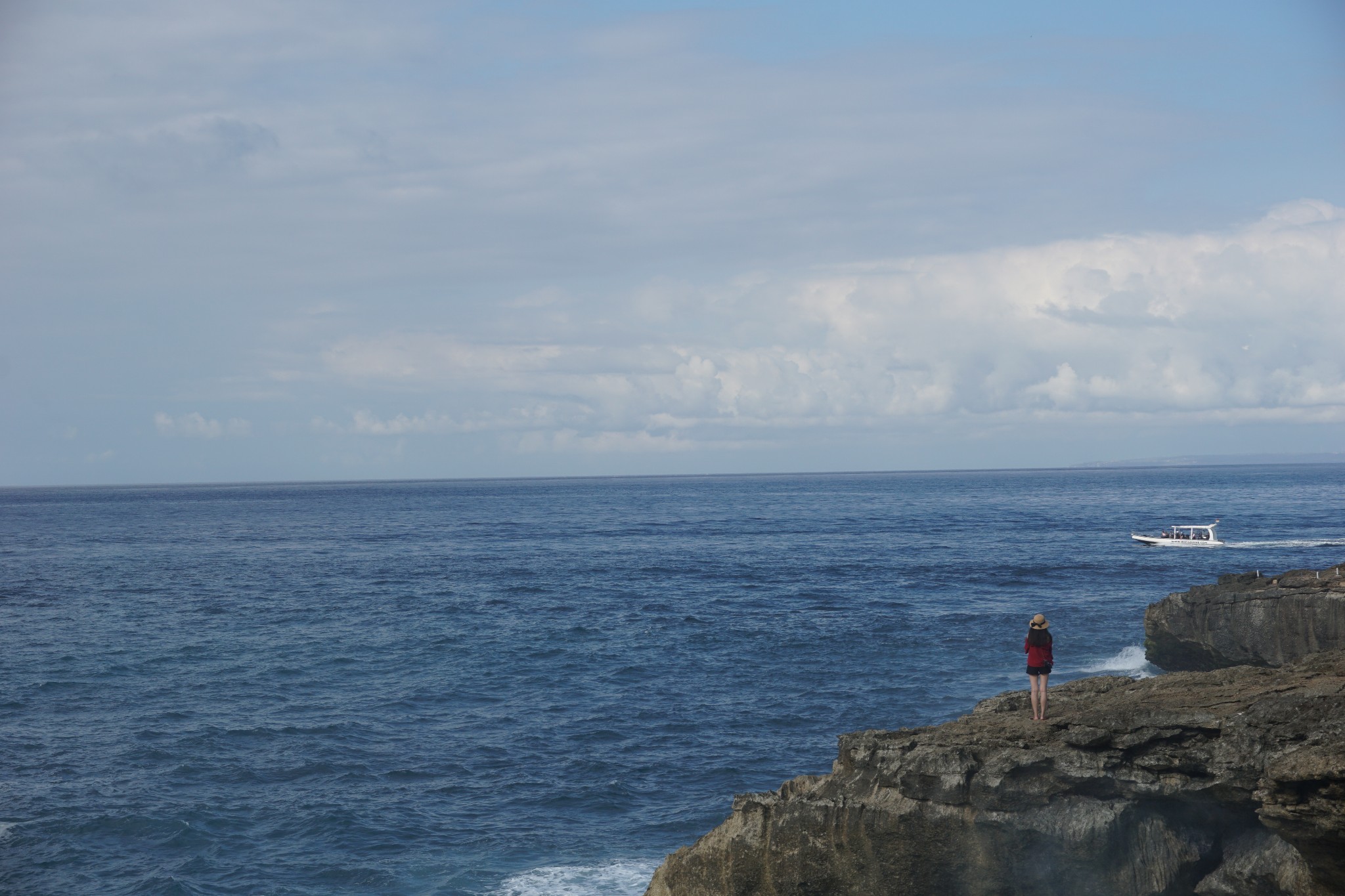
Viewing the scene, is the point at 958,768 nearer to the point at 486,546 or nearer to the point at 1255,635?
the point at 1255,635

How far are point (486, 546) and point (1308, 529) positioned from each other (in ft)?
279

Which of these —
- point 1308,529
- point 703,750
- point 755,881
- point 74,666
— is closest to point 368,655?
point 74,666

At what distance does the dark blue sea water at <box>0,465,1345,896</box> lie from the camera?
26203 mm

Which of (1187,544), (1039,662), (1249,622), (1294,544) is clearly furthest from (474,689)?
(1294,544)

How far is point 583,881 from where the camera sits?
2400 cm

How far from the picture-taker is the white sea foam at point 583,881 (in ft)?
76.9

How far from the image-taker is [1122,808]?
53.5 feet

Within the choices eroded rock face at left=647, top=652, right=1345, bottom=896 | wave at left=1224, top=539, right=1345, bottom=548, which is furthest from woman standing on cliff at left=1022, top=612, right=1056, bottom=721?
wave at left=1224, top=539, right=1345, bottom=548

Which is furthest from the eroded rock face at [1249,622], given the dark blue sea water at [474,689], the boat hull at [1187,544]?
the boat hull at [1187,544]

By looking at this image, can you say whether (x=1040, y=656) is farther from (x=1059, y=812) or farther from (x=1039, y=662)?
(x=1059, y=812)

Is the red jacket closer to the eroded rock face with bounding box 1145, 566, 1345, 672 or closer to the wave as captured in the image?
the eroded rock face with bounding box 1145, 566, 1345, 672

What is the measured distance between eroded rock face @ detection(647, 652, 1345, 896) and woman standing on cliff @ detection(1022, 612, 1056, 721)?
499 mm

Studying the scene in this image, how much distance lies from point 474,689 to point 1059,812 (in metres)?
29.9

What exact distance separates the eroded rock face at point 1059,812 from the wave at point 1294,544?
247 ft
